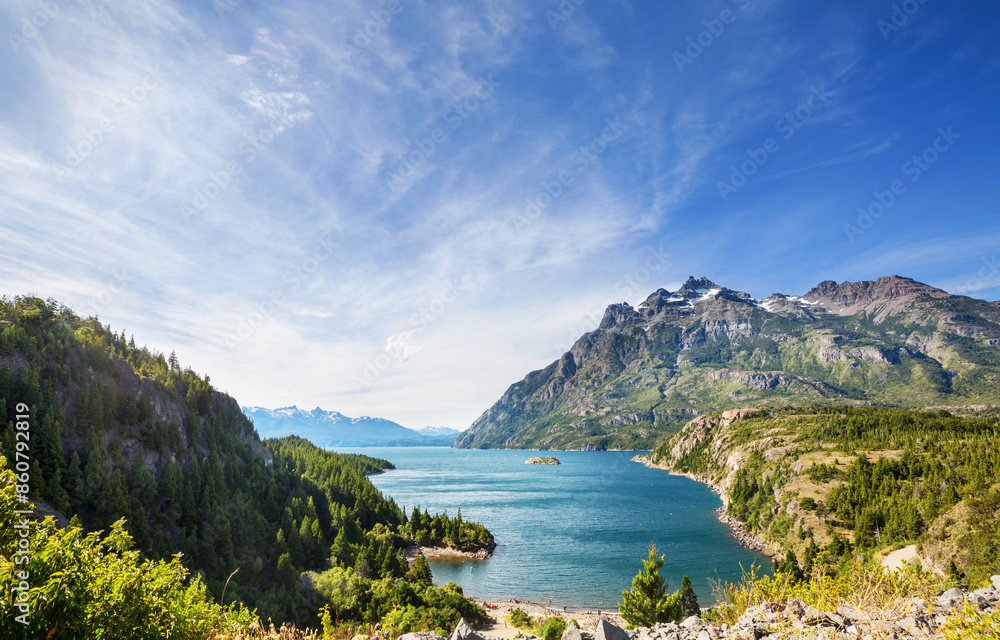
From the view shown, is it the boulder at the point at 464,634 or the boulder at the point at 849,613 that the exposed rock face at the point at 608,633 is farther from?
the boulder at the point at 849,613

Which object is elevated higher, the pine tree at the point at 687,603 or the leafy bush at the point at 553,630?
the pine tree at the point at 687,603

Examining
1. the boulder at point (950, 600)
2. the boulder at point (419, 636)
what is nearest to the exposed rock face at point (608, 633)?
the boulder at point (419, 636)

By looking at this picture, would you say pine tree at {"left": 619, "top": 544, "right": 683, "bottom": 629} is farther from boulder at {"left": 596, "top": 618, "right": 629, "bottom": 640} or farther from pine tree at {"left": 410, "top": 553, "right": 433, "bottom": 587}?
pine tree at {"left": 410, "top": 553, "right": 433, "bottom": 587}

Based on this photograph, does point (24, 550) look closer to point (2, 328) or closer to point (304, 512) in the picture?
point (2, 328)

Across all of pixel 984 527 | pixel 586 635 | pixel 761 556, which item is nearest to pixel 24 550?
pixel 586 635

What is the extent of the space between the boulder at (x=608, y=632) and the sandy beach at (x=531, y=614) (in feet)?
→ 122

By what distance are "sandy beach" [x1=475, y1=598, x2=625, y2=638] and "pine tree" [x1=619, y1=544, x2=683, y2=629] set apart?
11.6 metres

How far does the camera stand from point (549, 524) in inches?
4242

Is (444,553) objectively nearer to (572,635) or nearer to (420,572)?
(420,572)

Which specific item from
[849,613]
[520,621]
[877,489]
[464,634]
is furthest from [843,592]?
[877,489]

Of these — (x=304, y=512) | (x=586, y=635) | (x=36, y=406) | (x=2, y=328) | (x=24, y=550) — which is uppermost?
(x=2, y=328)

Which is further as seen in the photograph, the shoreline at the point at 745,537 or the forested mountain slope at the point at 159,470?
the shoreline at the point at 745,537

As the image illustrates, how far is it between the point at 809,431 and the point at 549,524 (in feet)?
302

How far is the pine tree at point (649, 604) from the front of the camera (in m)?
34.9
